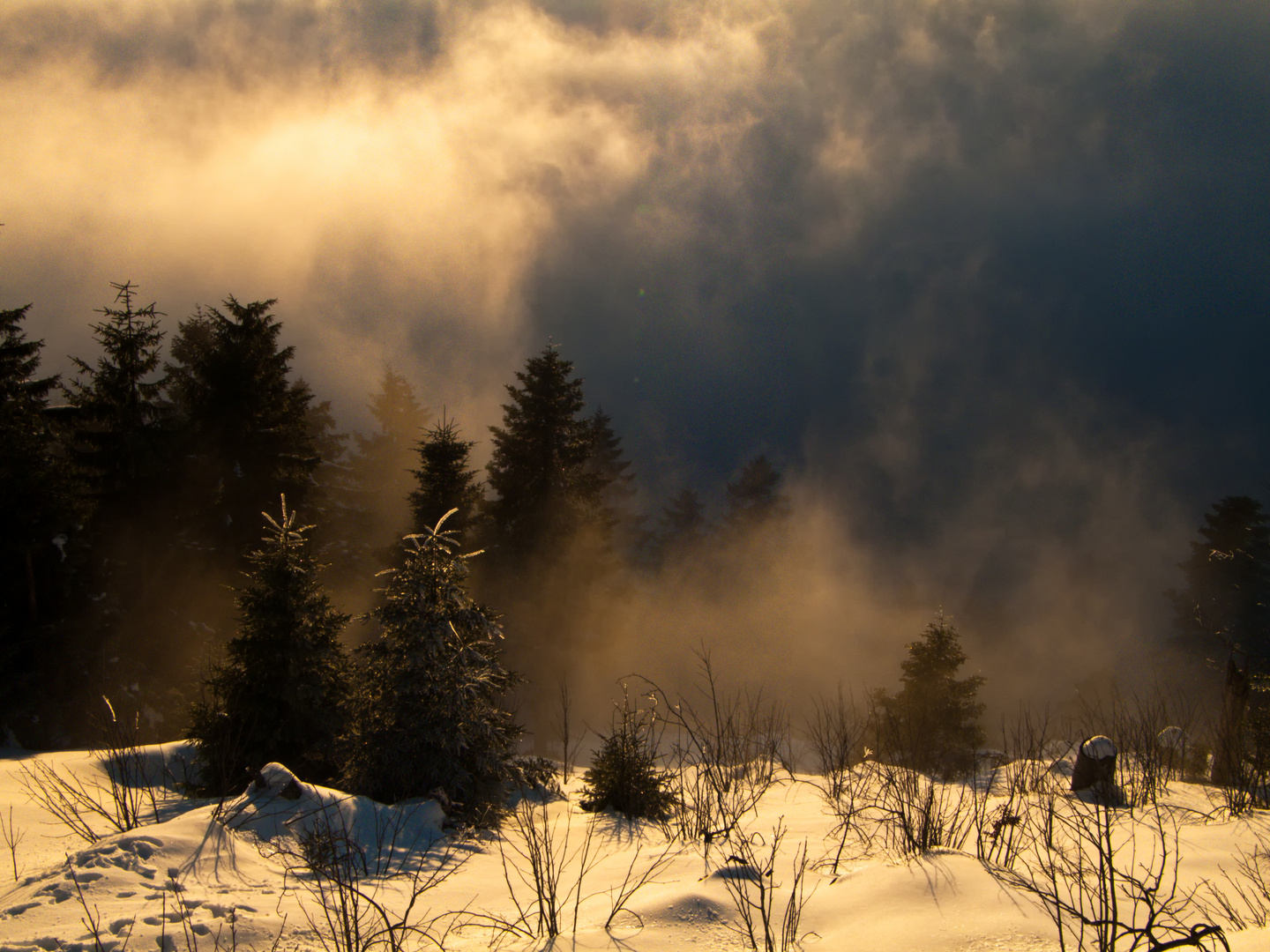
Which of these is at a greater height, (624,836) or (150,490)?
(150,490)

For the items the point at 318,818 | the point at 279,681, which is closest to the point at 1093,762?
the point at 318,818

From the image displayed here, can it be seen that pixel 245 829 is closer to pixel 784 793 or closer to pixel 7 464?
pixel 784 793

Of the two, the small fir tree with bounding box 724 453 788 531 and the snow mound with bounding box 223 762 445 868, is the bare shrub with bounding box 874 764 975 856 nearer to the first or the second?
the snow mound with bounding box 223 762 445 868

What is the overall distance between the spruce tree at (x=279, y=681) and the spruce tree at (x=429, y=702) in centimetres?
130

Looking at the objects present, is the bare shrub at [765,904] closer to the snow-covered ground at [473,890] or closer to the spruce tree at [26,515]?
the snow-covered ground at [473,890]

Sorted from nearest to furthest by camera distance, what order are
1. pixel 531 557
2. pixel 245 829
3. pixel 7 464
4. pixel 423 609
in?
pixel 245 829 < pixel 423 609 < pixel 7 464 < pixel 531 557

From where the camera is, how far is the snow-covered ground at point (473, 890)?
3.23 m

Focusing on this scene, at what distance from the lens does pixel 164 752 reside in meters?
10.2

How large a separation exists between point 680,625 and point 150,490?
88.5ft

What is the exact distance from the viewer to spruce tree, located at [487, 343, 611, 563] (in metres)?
23.1

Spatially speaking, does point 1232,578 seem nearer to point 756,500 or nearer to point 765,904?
point 756,500

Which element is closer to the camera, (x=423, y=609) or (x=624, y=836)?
(x=624, y=836)

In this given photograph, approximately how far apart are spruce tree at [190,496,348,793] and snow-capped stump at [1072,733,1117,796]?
1072cm

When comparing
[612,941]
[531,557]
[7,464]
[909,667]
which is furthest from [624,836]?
[7,464]
